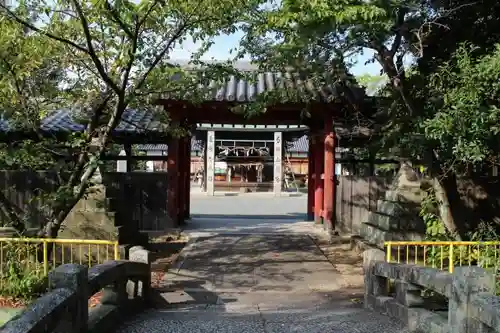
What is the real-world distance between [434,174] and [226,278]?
161 inches

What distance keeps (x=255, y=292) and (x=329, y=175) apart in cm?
625

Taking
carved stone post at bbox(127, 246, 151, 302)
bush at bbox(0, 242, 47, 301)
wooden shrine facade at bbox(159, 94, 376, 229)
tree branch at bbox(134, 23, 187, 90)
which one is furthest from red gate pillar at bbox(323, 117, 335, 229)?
bush at bbox(0, 242, 47, 301)

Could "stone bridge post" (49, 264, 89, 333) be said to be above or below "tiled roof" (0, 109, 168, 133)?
below

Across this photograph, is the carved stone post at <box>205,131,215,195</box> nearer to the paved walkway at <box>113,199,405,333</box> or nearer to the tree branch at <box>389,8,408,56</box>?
the paved walkway at <box>113,199,405,333</box>

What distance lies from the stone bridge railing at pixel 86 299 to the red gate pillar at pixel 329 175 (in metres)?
7.30

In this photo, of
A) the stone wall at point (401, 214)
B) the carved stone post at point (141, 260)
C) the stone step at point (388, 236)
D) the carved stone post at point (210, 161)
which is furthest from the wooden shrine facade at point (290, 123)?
the carved stone post at point (210, 161)

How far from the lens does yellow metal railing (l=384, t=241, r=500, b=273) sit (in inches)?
301

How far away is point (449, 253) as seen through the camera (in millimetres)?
8273

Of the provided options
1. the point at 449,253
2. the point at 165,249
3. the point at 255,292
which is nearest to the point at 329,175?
the point at 165,249

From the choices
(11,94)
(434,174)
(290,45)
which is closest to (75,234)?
(11,94)

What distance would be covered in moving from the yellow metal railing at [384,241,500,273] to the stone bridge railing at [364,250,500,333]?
19.8 inches

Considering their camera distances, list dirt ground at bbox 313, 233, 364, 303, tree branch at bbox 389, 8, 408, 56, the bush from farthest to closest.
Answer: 1. dirt ground at bbox 313, 233, 364, 303
2. tree branch at bbox 389, 8, 408, 56
3. the bush

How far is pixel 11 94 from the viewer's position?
8258mm

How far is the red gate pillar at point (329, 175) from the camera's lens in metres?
13.8
